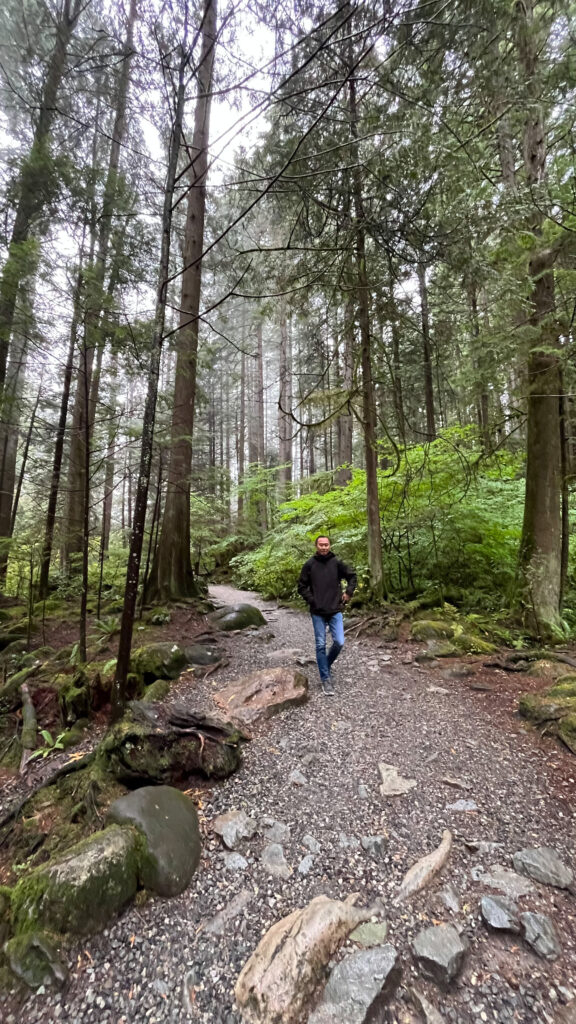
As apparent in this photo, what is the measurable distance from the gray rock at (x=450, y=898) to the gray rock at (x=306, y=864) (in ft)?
2.52

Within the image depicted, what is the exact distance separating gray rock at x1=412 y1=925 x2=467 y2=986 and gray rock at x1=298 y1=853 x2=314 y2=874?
712 millimetres

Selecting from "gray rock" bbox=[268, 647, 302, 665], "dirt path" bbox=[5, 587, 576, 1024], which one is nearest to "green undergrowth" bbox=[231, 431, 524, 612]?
"gray rock" bbox=[268, 647, 302, 665]

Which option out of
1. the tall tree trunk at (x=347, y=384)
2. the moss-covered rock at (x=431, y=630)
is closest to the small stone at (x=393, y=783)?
the moss-covered rock at (x=431, y=630)

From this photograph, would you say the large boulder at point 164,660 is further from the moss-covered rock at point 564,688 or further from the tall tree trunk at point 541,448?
the tall tree trunk at point 541,448

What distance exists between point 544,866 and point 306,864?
140cm

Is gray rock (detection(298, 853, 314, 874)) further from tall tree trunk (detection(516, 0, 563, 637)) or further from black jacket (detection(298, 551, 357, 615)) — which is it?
tall tree trunk (detection(516, 0, 563, 637))

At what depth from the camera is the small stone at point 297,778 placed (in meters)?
3.24

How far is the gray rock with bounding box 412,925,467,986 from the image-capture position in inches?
69.9

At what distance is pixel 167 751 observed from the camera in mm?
3389

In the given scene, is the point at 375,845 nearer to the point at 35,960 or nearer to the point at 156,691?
the point at 35,960

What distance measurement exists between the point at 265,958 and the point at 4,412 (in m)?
8.51

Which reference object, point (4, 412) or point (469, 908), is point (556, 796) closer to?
point (469, 908)

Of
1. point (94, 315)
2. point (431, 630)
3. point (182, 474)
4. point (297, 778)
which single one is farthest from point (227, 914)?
point (182, 474)

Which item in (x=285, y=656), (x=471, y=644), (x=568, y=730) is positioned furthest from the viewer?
(x=285, y=656)
